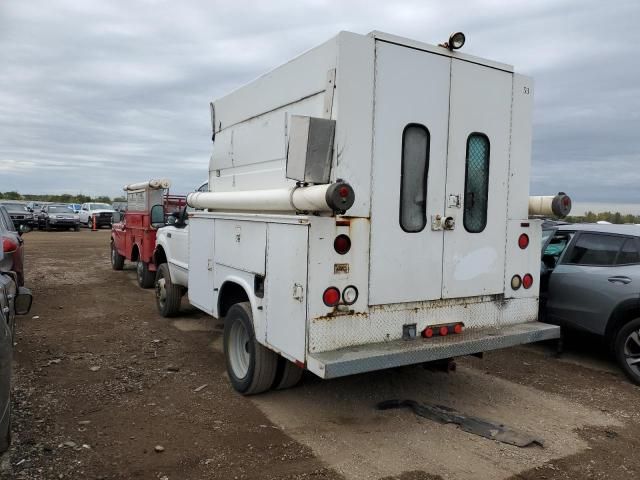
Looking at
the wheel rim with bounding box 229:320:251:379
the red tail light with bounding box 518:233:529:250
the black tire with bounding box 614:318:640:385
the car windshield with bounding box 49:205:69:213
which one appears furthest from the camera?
the car windshield with bounding box 49:205:69:213

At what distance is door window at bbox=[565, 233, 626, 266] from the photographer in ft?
20.4

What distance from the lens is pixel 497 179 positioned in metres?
5.08

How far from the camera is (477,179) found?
16.4 feet

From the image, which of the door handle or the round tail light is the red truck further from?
the door handle

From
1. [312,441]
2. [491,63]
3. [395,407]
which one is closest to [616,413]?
[395,407]

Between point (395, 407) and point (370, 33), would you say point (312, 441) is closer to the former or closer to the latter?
point (395, 407)

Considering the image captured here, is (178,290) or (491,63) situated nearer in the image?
(491,63)

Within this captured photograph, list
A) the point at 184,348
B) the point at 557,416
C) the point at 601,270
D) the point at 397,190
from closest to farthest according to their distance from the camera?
the point at 397,190, the point at 557,416, the point at 601,270, the point at 184,348

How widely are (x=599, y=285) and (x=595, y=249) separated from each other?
1.78ft

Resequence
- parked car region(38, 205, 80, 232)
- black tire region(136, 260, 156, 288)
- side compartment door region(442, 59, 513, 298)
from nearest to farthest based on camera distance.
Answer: side compartment door region(442, 59, 513, 298), black tire region(136, 260, 156, 288), parked car region(38, 205, 80, 232)

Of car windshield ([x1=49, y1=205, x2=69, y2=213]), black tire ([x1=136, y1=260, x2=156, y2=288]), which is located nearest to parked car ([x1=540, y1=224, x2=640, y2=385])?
black tire ([x1=136, y1=260, x2=156, y2=288])

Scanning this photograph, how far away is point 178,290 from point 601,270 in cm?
590

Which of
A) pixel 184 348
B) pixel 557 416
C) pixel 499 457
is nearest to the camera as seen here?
pixel 499 457

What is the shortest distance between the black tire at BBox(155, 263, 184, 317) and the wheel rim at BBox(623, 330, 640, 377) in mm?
6090
